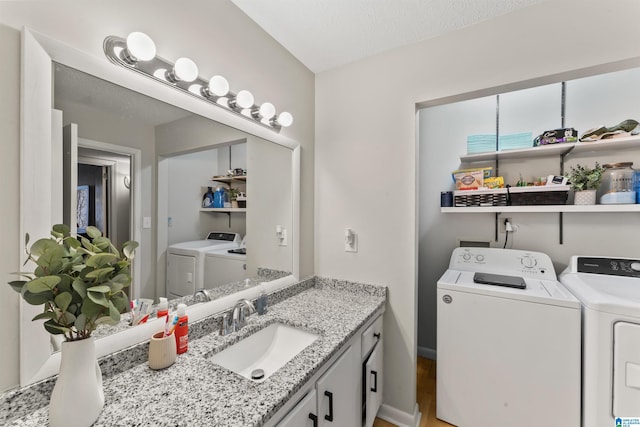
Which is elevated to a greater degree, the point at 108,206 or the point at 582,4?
the point at 582,4

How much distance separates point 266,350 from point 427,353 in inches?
74.6

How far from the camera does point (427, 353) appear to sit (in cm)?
Answer: 251

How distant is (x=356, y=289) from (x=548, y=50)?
1.72m

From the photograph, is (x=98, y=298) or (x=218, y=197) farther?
(x=218, y=197)

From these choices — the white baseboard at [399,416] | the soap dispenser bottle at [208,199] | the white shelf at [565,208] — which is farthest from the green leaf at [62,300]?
the white shelf at [565,208]

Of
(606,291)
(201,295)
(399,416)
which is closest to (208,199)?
(201,295)

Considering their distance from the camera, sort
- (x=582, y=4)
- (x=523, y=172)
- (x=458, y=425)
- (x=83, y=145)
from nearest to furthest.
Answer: (x=83, y=145), (x=582, y=4), (x=458, y=425), (x=523, y=172)

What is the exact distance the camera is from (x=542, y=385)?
55.7 inches

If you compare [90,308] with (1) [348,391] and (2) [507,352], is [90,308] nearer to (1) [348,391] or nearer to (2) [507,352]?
(1) [348,391]

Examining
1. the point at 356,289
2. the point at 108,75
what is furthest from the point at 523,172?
the point at 108,75

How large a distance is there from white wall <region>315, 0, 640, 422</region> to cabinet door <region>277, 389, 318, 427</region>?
89 cm

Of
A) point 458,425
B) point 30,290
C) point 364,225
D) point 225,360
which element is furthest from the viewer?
point 364,225

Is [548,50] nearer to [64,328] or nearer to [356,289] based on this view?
[356,289]

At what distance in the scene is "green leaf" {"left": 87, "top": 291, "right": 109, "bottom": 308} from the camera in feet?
2.03
